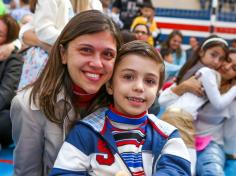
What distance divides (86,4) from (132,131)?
1.05m

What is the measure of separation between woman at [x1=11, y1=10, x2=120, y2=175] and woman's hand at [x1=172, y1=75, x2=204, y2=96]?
1.41 meters

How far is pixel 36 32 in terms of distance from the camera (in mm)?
2332

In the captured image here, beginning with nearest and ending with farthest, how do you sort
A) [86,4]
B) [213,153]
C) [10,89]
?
[86,4]
[213,153]
[10,89]

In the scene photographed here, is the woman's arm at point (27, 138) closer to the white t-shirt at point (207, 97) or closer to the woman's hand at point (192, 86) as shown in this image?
the white t-shirt at point (207, 97)

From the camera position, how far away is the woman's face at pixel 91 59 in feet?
4.31

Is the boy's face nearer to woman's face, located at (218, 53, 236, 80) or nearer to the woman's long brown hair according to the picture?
the woman's long brown hair

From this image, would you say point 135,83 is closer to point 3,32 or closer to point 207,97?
point 207,97

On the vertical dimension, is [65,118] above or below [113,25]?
below

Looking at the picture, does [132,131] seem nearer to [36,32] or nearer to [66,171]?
[66,171]

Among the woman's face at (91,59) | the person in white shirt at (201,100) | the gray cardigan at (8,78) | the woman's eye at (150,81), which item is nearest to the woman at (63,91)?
the woman's face at (91,59)

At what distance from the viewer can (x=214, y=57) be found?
114 inches

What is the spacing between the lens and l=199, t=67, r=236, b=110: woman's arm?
2.69 m

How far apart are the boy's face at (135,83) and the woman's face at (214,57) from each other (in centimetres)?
159


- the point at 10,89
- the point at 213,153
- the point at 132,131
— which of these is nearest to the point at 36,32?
the point at 10,89
